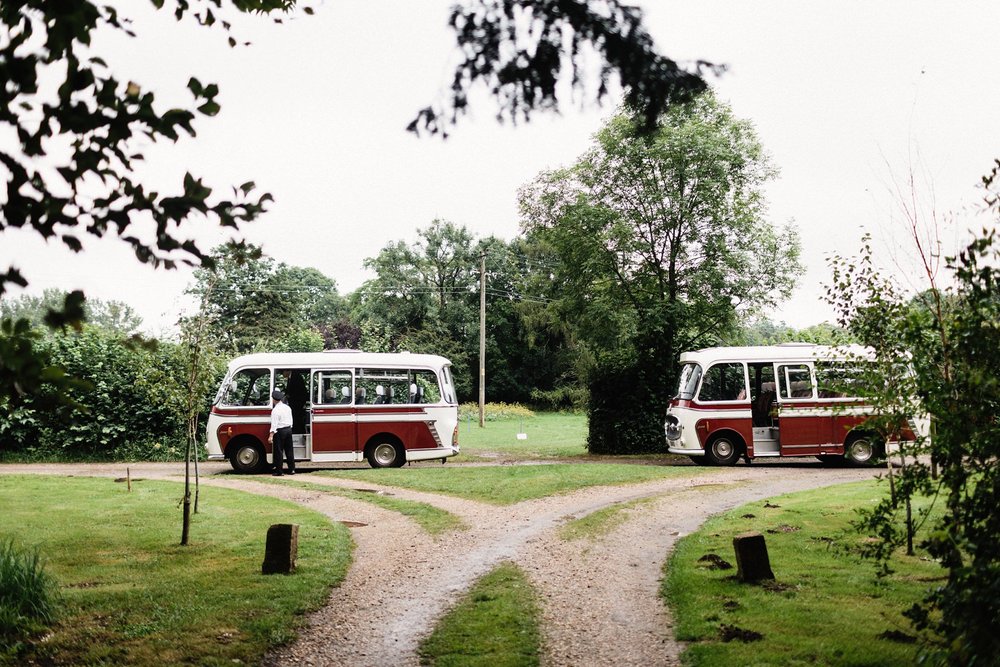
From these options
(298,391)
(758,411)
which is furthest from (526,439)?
(298,391)

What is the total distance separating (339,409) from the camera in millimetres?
19281

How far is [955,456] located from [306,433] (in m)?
16.3

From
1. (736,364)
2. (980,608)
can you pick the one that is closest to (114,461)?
(736,364)

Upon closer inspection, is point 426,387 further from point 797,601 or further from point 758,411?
point 797,601

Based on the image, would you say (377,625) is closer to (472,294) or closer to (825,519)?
(825,519)

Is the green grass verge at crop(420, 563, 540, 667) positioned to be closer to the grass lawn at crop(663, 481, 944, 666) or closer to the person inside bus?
the grass lawn at crop(663, 481, 944, 666)

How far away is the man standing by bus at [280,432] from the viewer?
1745 centimetres

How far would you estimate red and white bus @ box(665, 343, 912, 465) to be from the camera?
774 inches

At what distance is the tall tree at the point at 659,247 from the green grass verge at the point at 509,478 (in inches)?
171

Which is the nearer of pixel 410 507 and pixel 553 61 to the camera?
pixel 553 61

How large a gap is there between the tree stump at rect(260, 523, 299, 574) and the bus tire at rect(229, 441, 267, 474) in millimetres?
10489

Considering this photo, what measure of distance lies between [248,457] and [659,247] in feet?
38.5

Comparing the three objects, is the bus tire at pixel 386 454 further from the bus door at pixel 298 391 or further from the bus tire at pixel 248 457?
the bus tire at pixel 248 457

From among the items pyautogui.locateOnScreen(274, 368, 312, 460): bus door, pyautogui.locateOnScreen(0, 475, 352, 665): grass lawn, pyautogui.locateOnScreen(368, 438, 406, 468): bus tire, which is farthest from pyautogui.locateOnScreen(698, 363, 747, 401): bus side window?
pyautogui.locateOnScreen(0, 475, 352, 665): grass lawn
